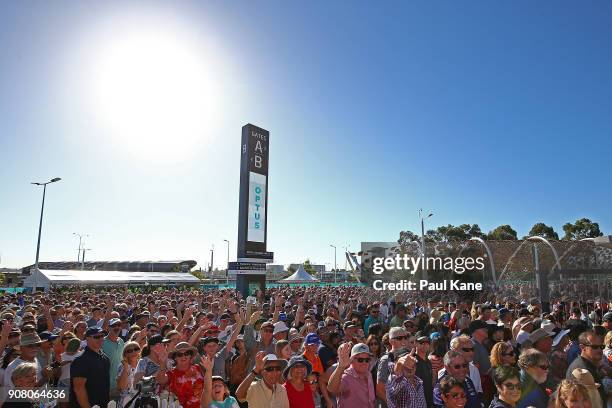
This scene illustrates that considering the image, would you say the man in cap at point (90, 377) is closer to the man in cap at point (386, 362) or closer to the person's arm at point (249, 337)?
the person's arm at point (249, 337)

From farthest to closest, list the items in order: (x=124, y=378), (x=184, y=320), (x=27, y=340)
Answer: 1. (x=184, y=320)
2. (x=27, y=340)
3. (x=124, y=378)

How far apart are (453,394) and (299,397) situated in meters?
1.50

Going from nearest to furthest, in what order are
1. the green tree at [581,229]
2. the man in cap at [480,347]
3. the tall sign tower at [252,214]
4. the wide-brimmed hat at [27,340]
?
the wide-brimmed hat at [27,340] → the man in cap at [480,347] → the tall sign tower at [252,214] → the green tree at [581,229]

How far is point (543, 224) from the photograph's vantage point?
67.2 m

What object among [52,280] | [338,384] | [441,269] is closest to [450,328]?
[338,384]

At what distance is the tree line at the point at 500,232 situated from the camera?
203ft

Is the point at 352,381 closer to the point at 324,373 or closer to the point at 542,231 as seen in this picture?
the point at 324,373

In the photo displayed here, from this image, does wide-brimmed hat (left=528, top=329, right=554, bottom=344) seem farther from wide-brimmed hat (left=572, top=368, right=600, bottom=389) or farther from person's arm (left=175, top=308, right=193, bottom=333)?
person's arm (left=175, top=308, right=193, bottom=333)

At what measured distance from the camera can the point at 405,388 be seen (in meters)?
3.93

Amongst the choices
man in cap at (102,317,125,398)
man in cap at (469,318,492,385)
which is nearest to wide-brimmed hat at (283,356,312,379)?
man in cap at (102,317,125,398)

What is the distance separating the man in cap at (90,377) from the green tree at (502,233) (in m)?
70.1

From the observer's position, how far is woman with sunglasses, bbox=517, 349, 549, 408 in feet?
12.1

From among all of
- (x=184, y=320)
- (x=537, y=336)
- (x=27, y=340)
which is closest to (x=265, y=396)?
(x=27, y=340)

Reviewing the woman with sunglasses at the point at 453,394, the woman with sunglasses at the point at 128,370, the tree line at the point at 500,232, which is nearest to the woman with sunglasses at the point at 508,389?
the woman with sunglasses at the point at 453,394
